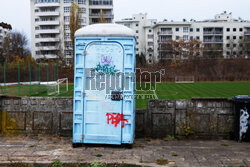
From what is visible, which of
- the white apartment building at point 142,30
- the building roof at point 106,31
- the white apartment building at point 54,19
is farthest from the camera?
the white apartment building at point 142,30

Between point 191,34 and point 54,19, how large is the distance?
41556 millimetres

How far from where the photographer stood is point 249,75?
44.6 m

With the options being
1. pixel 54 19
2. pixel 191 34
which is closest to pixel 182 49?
pixel 191 34

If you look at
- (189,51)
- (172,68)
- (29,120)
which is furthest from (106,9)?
(29,120)

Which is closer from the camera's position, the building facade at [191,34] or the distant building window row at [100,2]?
the distant building window row at [100,2]

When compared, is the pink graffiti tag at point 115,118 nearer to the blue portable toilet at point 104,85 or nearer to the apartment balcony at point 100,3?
the blue portable toilet at point 104,85

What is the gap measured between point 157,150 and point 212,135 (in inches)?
75.3

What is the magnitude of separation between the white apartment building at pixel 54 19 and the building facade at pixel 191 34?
52.1ft

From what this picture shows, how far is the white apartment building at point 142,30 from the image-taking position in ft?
268

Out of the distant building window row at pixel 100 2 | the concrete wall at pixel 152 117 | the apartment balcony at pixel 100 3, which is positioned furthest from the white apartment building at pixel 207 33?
the concrete wall at pixel 152 117

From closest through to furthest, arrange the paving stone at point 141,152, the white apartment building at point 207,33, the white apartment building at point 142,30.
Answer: the paving stone at point 141,152 → the white apartment building at point 207,33 → the white apartment building at point 142,30

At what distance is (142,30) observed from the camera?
8562cm

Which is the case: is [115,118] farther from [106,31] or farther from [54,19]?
[54,19]

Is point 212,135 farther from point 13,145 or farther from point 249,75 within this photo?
point 249,75
